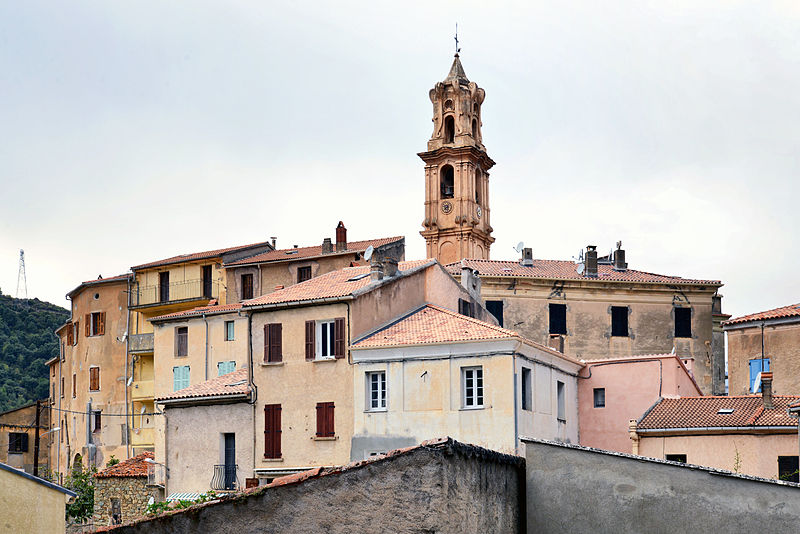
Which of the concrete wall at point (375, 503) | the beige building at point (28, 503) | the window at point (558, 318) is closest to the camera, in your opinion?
the concrete wall at point (375, 503)

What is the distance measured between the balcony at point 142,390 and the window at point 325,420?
27.6m

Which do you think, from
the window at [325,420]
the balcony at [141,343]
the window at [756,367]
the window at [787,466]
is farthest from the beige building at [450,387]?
the balcony at [141,343]

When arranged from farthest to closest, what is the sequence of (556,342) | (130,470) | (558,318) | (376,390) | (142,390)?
(142,390) < (558,318) < (556,342) < (130,470) < (376,390)

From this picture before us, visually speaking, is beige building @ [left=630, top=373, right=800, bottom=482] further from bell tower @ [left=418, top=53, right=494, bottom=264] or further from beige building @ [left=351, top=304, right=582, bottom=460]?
bell tower @ [left=418, top=53, right=494, bottom=264]

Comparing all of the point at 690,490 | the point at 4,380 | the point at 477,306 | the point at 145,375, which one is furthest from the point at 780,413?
the point at 4,380

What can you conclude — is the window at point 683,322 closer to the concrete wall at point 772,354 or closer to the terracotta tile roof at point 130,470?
the concrete wall at point 772,354

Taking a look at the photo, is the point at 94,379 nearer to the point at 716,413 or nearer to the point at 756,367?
the point at 756,367

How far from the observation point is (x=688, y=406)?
3647cm

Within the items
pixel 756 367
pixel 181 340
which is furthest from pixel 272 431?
pixel 181 340

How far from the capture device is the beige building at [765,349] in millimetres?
40156

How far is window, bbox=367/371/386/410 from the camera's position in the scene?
36094mm

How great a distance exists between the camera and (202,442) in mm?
39094

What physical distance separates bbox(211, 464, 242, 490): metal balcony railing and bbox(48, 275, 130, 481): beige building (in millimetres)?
26155

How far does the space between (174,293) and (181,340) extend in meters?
7.75
